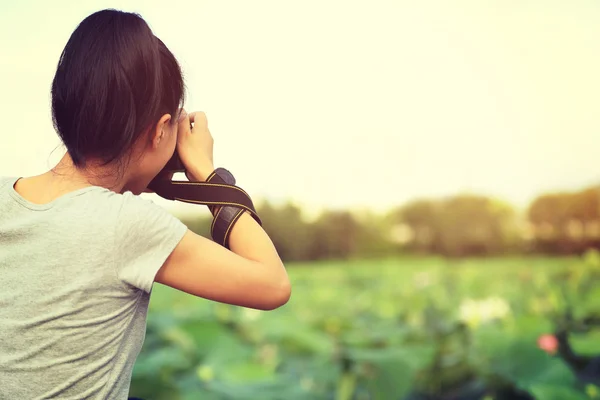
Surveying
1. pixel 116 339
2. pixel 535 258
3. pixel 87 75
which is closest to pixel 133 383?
pixel 116 339

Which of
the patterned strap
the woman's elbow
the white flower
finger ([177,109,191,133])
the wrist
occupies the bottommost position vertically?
the white flower

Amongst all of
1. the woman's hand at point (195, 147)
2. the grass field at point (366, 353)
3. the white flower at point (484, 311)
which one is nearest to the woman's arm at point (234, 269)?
the woman's hand at point (195, 147)

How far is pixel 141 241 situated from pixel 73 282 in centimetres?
10

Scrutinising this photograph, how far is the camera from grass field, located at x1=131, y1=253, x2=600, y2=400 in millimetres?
1697

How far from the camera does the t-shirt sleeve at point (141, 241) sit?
800mm

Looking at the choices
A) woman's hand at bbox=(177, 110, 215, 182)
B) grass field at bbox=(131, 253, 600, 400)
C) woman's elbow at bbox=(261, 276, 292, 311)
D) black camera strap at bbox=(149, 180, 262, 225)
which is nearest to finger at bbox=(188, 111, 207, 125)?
woman's hand at bbox=(177, 110, 215, 182)

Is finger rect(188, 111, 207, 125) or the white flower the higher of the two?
finger rect(188, 111, 207, 125)

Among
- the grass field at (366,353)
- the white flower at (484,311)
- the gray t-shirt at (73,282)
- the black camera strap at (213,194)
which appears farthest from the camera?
the white flower at (484,311)

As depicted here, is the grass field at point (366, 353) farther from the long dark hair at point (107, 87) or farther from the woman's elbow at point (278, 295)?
the long dark hair at point (107, 87)

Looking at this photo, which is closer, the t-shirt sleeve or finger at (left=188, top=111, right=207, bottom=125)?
the t-shirt sleeve

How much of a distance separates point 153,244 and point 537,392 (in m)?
1.14

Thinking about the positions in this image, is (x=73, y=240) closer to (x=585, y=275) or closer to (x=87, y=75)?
(x=87, y=75)

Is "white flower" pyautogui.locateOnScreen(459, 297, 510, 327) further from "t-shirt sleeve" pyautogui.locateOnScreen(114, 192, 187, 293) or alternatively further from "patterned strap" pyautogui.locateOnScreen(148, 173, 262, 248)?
"t-shirt sleeve" pyautogui.locateOnScreen(114, 192, 187, 293)

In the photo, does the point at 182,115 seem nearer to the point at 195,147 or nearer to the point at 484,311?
the point at 195,147
